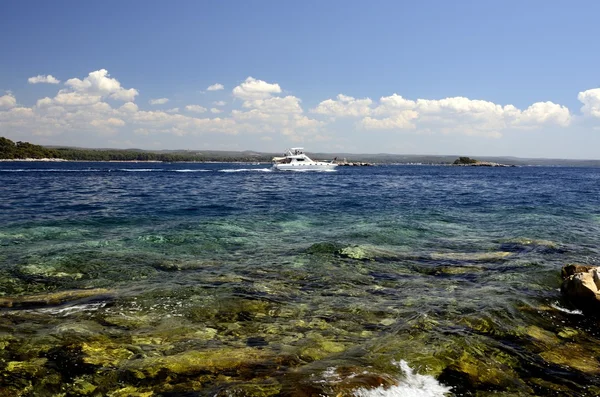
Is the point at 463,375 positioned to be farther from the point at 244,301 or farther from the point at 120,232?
the point at 120,232

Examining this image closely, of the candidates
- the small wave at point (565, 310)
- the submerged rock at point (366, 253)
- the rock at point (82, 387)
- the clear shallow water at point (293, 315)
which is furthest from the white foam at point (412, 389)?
the submerged rock at point (366, 253)

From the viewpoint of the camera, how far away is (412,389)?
637cm

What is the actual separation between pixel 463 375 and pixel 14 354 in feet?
27.6

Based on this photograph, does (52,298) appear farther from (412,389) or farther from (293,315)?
(412,389)

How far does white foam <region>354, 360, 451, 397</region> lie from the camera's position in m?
5.98

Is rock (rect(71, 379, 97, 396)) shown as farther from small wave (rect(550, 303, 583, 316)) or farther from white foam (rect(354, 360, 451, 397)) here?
small wave (rect(550, 303, 583, 316))

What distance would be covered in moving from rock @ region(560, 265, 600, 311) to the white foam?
19.4 ft

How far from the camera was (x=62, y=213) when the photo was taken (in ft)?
91.9

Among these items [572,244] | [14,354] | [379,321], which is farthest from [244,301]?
[572,244]

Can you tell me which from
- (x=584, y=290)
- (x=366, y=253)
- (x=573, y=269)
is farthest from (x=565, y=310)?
(x=366, y=253)

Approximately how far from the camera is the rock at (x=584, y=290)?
382 inches

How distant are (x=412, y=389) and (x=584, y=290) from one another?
6.62 m

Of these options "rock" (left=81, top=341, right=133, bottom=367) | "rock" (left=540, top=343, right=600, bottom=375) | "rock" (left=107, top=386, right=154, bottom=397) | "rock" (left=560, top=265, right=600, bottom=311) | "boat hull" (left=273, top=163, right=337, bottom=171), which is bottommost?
"rock" (left=107, top=386, right=154, bottom=397)

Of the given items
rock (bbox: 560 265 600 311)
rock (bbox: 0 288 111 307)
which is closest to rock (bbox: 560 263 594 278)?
rock (bbox: 560 265 600 311)
